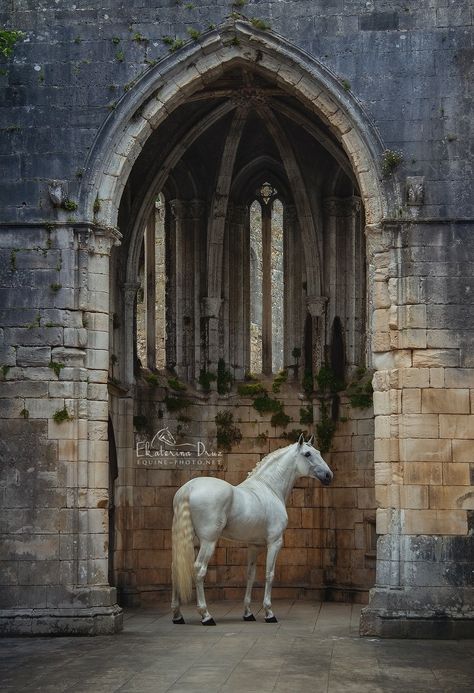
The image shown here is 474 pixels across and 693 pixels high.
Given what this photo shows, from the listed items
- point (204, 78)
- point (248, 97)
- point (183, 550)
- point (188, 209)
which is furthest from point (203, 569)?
point (248, 97)

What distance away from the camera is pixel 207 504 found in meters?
17.3

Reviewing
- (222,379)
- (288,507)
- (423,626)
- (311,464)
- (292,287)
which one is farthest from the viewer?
(292,287)

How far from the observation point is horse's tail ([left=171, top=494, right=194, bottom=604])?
55.7 ft

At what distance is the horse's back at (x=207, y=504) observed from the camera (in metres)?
17.3

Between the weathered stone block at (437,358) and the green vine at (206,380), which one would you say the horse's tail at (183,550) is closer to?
the weathered stone block at (437,358)

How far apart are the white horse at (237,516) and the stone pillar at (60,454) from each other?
98 centimetres

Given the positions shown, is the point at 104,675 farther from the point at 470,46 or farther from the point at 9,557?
the point at 470,46

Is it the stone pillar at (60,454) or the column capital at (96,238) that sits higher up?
the column capital at (96,238)

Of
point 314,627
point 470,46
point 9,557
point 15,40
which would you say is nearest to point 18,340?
point 9,557

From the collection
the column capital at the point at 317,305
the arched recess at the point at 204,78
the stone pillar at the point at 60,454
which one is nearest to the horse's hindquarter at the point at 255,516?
the stone pillar at the point at 60,454

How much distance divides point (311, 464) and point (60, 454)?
3507 mm

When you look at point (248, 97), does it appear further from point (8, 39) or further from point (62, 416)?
point (62, 416)

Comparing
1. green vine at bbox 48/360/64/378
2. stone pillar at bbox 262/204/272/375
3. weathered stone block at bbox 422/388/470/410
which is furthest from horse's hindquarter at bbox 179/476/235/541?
stone pillar at bbox 262/204/272/375

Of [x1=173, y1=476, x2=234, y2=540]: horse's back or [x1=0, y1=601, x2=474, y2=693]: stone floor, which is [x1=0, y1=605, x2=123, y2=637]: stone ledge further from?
[x1=173, y1=476, x2=234, y2=540]: horse's back
